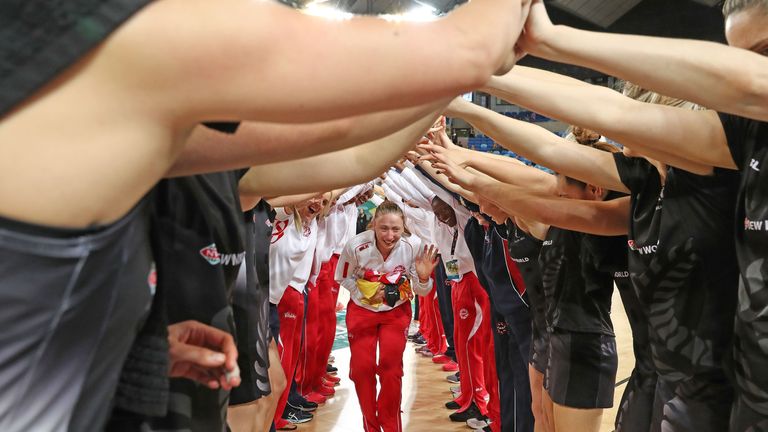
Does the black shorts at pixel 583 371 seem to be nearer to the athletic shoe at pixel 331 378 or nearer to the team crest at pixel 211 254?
the team crest at pixel 211 254

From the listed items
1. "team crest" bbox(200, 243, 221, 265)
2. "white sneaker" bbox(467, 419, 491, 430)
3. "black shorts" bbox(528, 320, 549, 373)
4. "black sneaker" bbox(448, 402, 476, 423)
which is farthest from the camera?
"black sneaker" bbox(448, 402, 476, 423)

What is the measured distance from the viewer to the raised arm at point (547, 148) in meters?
2.24

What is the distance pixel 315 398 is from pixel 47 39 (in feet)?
18.5

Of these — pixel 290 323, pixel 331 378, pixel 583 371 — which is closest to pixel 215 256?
pixel 583 371

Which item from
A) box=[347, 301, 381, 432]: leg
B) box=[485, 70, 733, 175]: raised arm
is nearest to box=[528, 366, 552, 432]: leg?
box=[347, 301, 381, 432]: leg

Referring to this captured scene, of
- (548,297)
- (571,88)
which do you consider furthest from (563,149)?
(548,297)

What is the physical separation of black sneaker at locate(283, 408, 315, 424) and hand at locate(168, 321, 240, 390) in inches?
179

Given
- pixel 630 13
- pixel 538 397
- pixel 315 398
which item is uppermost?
pixel 630 13

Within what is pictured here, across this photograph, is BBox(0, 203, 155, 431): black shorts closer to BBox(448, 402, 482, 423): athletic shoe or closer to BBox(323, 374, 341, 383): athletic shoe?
BBox(448, 402, 482, 423): athletic shoe

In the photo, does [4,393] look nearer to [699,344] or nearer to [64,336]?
[64,336]

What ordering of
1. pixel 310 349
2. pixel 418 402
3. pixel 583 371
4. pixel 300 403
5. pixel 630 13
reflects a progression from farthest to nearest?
pixel 630 13 → pixel 310 349 → pixel 418 402 → pixel 300 403 → pixel 583 371

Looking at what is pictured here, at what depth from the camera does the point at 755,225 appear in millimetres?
1536

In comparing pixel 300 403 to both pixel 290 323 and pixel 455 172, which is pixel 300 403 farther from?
pixel 455 172

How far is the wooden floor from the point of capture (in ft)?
17.6
